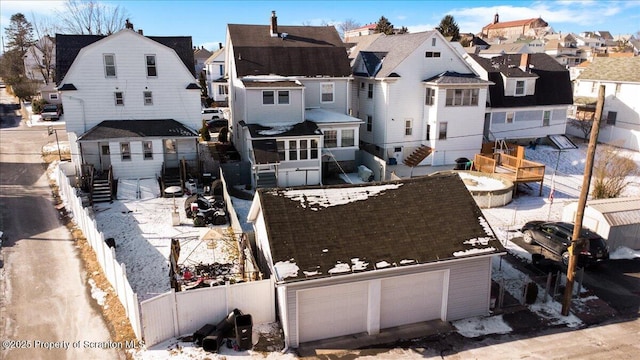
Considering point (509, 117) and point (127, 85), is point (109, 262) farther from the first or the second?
point (509, 117)

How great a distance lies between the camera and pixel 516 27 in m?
163

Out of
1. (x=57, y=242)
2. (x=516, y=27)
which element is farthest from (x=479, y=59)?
(x=516, y=27)

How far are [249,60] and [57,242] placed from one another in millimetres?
19057

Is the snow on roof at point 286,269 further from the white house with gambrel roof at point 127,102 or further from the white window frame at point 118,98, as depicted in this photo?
the white window frame at point 118,98

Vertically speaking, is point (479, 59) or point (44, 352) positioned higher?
point (479, 59)

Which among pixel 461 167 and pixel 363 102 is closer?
pixel 461 167

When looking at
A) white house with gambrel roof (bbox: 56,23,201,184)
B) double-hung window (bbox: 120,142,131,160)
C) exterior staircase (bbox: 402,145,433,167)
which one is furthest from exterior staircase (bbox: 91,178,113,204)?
exterior staircase (bbox: 402,145,433,167)

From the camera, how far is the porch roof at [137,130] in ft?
96.0

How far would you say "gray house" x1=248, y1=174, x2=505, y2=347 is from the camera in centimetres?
1446

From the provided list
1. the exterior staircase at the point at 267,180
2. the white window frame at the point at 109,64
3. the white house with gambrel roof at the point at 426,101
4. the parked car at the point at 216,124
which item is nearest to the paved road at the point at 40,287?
the white window frame at the point at 109,64

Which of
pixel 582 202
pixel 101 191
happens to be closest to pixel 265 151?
pixel 101 191

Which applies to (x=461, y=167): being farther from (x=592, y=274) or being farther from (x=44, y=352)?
(x=44, y=352)

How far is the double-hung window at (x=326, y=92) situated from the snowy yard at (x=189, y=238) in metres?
12.3

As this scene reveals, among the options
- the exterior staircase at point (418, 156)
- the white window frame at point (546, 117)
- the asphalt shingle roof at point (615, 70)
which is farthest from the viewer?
the asphalt shingle roof at point (615, 70)
